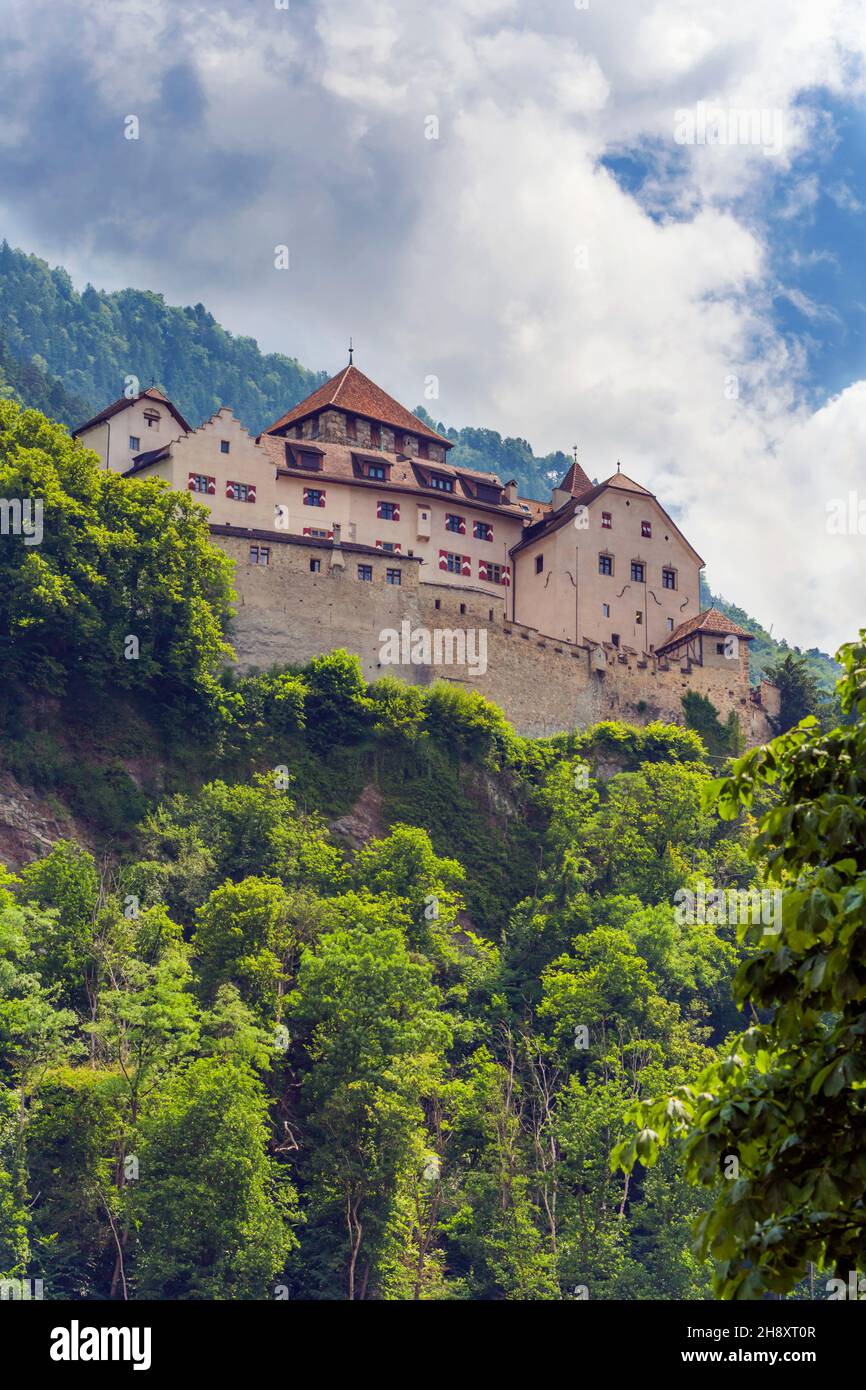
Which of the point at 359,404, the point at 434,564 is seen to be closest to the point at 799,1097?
the point at 434,564

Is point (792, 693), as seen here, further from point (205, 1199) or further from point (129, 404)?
point (205, 1199)

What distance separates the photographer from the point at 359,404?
265 feet

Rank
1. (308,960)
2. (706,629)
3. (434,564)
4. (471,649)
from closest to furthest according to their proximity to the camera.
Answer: (308,960) < (471,649) < (434,564) < (706,629)

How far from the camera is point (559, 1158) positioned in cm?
5331

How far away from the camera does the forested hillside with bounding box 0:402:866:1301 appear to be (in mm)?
47344

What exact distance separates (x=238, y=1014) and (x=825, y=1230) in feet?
136

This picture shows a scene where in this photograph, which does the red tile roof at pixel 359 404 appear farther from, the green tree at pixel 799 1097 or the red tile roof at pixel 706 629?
the green tree at pixel 799 1097
